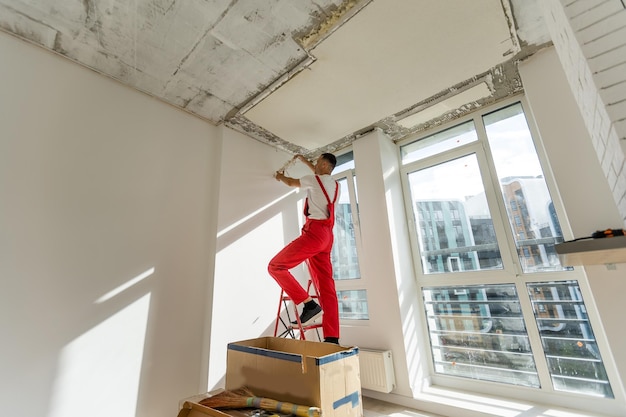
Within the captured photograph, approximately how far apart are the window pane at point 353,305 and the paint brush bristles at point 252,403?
6.54 ft

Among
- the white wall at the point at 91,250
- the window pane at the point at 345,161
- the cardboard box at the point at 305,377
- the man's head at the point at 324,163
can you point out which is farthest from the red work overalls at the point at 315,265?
the window pane at the point at 345,161

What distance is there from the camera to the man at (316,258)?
6.76 ft

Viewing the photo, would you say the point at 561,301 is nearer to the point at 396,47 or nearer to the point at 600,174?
the point at 600,174

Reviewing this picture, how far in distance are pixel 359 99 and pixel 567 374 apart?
3.06 m

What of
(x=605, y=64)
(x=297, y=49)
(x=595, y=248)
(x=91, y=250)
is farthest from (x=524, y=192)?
(x=91, y=250)

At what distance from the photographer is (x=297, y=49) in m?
2.15

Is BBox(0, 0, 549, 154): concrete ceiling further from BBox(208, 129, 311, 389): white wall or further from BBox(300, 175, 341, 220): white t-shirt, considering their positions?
BBox(300, 175, 341, 220): white t-shirt

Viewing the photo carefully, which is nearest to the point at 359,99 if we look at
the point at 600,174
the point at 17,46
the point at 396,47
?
the point at 396,47

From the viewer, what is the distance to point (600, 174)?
1925 mm

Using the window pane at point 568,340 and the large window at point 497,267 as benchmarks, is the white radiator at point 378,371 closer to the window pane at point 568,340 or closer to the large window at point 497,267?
the large window at point 497,267

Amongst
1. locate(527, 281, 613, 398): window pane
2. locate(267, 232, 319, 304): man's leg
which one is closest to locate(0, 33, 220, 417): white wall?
locate(267, 232, 319, 304): man's leg

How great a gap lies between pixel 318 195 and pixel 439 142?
1941 millimetres

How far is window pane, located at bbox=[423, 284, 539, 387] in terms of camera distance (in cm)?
243

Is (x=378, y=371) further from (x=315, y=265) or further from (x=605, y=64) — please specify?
(x=605, y=64)
